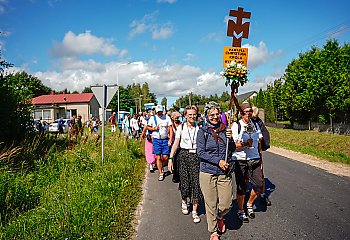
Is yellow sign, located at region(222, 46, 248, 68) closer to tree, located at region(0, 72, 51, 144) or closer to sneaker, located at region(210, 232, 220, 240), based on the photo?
sneaker, located at region(210, 232, 220, 240)

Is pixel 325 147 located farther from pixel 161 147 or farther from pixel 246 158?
pixel 246 158

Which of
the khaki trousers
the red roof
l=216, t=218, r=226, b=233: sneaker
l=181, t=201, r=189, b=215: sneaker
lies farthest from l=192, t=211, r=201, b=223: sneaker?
the red roof

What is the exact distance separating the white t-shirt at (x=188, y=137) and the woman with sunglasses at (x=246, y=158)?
765 mm

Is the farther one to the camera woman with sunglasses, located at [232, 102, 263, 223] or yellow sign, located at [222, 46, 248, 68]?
woman with sunglasses, located at [232, 102, 263, 223]

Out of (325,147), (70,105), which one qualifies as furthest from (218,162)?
(70,105)

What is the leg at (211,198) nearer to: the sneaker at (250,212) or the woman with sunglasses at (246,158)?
the woman with sunglasses at (246,158)

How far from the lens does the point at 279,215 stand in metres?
5.21

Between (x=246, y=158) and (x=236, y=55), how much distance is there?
1.78 meters

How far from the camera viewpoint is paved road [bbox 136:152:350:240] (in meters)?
4.41

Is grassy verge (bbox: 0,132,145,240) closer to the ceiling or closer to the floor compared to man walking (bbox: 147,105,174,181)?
closer to the floor

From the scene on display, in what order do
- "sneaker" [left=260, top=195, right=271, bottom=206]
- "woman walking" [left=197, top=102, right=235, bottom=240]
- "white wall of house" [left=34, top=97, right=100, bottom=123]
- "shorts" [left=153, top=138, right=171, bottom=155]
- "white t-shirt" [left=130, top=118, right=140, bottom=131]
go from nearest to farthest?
"woman walking" [left=197, top=102, right=235, bottom=240], "sneaker" [left=260, top=195, right=271, bottom=206], "shorts" [left=153, top=138, right=171, bottom=155], "white t-shirt" [left=130, top=118, right=140, bottom=131], "white wall of house" [left=34, top=97, right=100, bottom=123]

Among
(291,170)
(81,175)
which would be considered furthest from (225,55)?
(291,170)

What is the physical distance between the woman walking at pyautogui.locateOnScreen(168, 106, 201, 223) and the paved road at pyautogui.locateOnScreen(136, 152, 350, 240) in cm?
43

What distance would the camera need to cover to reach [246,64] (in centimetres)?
479
